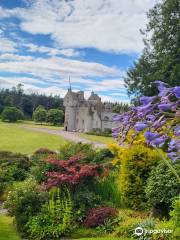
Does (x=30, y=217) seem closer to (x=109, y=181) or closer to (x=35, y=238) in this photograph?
(x=35, y=238)

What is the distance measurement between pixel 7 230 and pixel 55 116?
3117 inches

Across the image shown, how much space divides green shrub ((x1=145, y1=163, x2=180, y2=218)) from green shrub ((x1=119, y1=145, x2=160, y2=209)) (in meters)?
1.10

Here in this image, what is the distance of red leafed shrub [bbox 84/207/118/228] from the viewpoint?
29.7 ft

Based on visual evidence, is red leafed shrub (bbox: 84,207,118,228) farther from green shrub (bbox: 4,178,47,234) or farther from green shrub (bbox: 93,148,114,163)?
green shrub (bbox: 93,148,114,163)

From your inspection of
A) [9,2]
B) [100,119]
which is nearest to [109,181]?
[9,2]

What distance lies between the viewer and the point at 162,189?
28.7 feet

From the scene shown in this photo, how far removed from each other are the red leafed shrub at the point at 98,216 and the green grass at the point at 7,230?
173cm

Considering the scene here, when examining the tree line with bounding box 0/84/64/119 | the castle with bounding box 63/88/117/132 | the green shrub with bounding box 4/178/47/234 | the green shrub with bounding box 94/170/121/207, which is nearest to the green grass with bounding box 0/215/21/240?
the green shrub with bounding box 4/178/47/234

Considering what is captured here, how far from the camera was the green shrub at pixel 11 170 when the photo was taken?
14.7 m

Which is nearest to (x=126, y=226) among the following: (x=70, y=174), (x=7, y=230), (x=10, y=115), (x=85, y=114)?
(x=70, y=174)

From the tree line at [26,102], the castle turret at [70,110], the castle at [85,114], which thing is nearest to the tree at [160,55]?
the castle at [85,114]

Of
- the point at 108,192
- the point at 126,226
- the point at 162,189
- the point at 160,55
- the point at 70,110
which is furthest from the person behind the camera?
the point at 70,110

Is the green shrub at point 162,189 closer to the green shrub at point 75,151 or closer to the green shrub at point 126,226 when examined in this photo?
the green shrub at point 126,226

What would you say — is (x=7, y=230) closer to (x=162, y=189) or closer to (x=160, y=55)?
(x=162, y=189)
